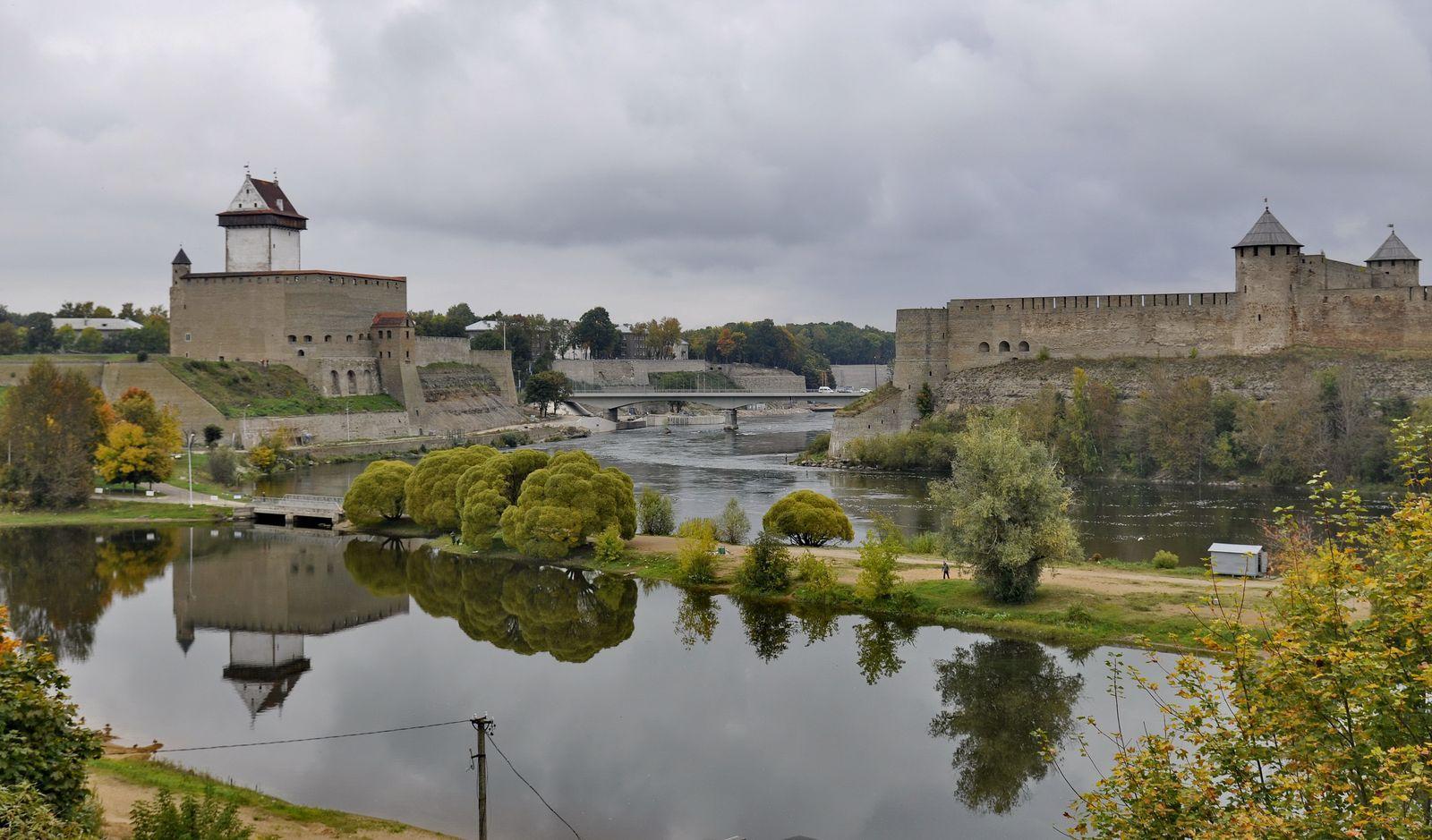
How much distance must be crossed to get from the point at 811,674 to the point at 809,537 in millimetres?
8056

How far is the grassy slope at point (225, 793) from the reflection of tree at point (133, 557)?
958cm

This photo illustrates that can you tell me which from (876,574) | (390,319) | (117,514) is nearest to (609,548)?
(876,574)

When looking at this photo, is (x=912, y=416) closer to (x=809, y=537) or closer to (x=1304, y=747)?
(x=809, y=537)

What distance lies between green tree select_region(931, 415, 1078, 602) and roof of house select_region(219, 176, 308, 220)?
4290 cm

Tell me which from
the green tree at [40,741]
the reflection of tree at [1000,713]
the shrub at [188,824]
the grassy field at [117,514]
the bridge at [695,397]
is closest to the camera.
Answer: the green tree at [40,741]

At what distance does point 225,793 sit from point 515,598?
8.84m

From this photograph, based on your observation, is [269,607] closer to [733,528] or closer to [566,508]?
[566,508]

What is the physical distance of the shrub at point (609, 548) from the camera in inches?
864

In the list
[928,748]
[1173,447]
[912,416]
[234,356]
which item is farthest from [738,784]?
[234,356]

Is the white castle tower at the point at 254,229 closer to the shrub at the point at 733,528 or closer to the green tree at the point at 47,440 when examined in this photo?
the green tree at the point at 47,440

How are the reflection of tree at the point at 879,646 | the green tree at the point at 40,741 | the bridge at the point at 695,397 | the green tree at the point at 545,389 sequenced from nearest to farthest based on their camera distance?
1. the green tree at the point at 40,741
2. the reflection of tree at the point at 879,646
3. the bridge at the point at 695,397
4. the green tree at the point at 545,389

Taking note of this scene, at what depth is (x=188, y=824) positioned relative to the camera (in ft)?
29.5

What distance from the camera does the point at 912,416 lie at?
42.8 metres

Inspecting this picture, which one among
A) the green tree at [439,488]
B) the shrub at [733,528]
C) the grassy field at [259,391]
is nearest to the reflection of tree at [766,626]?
the shrub at [733,528]
